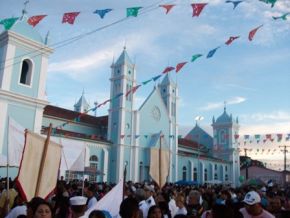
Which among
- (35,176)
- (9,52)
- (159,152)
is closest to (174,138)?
(9,52)

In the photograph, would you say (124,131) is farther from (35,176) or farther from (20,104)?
(35,176)

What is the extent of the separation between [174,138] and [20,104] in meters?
23.5

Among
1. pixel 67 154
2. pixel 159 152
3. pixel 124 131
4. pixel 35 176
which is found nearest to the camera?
pixel 35 176

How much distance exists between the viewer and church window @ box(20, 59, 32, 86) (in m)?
25.3

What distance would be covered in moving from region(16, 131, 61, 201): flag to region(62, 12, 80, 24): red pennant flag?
410 cm

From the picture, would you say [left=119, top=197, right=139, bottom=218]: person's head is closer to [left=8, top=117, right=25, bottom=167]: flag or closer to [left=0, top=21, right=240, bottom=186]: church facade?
[left=8, top=117, right=25, bottom=167]: flag

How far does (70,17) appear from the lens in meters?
9.91

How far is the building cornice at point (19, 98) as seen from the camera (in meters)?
23.4

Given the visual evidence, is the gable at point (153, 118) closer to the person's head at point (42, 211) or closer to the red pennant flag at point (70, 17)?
the red pennant flag at point (70, 17)

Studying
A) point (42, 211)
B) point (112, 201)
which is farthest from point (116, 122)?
point (42, 211)

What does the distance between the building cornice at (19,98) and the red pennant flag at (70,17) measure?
15.3 m

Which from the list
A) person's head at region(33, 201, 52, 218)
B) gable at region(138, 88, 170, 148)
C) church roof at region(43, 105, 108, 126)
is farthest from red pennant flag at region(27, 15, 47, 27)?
gable at region(138, 88, 170, 148)

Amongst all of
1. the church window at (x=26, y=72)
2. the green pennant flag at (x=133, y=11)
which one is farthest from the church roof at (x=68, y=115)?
the green pennant flag at (x=133, y=11)

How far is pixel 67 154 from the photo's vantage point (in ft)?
49.2
